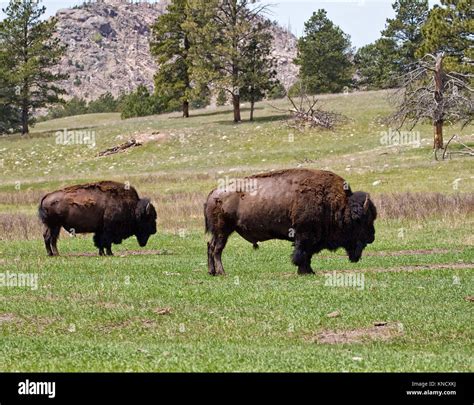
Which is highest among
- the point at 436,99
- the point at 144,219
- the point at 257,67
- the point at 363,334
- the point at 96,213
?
the point at 257,67

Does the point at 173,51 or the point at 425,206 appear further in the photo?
the point at 173,51

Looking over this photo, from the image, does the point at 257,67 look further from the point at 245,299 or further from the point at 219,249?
the point at 245,299

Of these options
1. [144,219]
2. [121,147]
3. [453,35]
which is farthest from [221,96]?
[144,219]

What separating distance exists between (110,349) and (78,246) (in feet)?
61.3

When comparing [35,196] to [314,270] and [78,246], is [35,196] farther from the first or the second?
[314,270]

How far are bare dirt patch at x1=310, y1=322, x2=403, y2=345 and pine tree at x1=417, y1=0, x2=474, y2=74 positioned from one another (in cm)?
4409

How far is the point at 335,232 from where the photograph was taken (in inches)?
750

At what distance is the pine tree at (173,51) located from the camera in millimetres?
82312

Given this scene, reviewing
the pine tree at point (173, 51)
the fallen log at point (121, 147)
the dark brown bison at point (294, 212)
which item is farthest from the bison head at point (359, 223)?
the pine tree at point (173, 51)

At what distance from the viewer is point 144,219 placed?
2644 centimetres

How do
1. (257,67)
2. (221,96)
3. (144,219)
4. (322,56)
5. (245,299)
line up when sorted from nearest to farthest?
(245,299) < (144,219) < (257,67) < (221,96) < (322,56)

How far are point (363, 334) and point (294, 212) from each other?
21.6 ft

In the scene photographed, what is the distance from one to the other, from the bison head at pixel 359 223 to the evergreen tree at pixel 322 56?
82067mm
